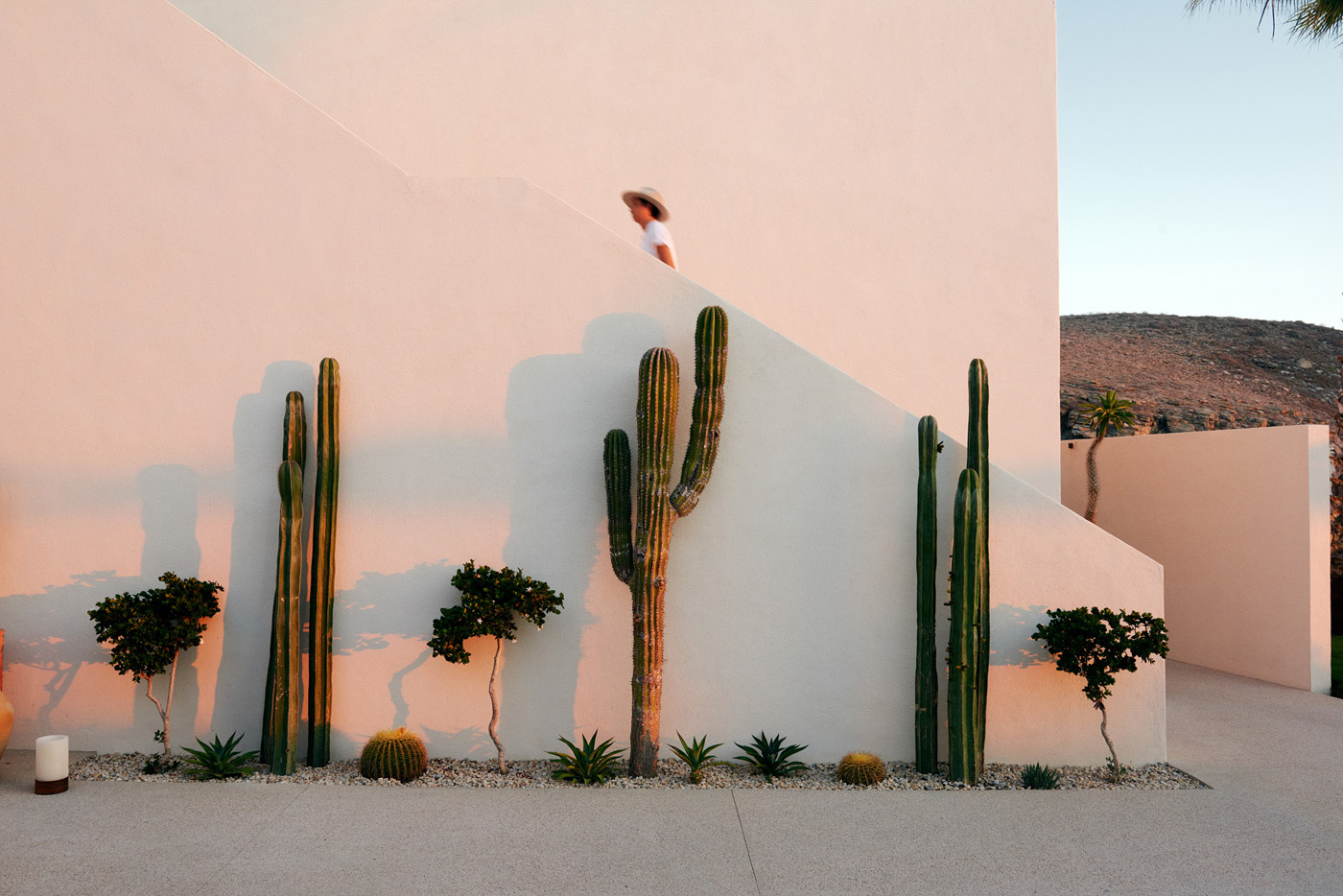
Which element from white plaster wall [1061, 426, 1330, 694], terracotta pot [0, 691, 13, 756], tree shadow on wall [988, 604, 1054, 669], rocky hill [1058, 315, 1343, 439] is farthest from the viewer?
rocky hill [1058, 315, 1343, 439]

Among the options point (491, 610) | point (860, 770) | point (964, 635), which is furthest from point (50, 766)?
point (964, 635)

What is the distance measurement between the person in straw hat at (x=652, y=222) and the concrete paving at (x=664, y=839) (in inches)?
132

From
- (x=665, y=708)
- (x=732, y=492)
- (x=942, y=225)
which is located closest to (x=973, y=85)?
(x=942, y=225)

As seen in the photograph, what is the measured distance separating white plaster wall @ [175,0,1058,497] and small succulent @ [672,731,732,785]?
3281 millimetres

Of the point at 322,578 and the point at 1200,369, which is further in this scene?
the point at 1200,369

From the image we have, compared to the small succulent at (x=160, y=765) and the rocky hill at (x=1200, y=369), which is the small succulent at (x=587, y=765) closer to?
the small succulent at (x=160, y=765)

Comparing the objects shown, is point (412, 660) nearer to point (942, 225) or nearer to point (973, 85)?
point (942, 225)

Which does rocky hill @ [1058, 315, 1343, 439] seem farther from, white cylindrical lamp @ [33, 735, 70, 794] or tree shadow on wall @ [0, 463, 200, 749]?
white cylindrical lamp @ [33, 735, 70, 794]

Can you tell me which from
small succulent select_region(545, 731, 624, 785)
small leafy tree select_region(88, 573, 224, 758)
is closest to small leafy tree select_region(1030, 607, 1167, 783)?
small succulent select_region(545, 731, 624, 785)

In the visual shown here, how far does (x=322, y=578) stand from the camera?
15.5 ft

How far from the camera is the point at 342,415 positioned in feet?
16.4

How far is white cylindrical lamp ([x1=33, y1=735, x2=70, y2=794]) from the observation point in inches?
168

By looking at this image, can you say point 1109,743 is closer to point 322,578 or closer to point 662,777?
point 662,777

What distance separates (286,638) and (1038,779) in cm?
423
